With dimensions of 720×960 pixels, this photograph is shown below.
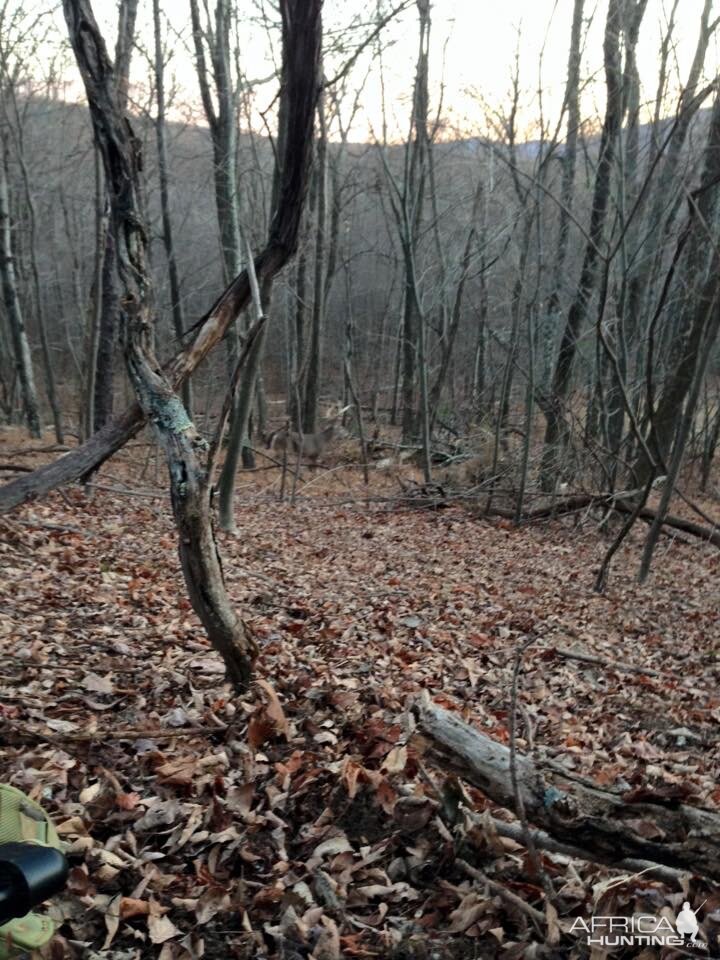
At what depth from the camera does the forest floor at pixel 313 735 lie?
2.36m

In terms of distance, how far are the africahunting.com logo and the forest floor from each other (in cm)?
4

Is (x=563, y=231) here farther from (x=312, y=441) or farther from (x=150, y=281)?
(x=150, y=281)

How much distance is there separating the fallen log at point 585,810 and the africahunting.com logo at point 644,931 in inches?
6.7

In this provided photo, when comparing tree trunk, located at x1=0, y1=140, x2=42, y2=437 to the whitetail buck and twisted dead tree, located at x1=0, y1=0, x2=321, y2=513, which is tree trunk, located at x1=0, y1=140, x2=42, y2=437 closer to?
the whitetail buck

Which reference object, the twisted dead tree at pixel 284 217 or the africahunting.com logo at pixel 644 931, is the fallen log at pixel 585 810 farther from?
the twisted dead tree at pixel 284 217

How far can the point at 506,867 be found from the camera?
2.54 metres

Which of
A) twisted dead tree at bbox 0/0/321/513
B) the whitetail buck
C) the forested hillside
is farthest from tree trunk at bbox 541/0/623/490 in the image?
twisted dead tree at bbox 0/0/321/513

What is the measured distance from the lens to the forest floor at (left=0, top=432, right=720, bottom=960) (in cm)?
236

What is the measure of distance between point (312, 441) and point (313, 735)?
14.6 metres

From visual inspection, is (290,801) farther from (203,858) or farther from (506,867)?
(506,867)

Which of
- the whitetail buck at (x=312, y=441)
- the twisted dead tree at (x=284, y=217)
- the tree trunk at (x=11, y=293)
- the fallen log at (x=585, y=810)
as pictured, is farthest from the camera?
the whitetail buck at (x=312, y=441)

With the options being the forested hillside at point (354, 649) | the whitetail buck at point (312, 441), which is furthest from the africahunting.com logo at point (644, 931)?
the whitetail buck at point (312, 441)

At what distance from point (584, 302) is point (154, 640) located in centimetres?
1005

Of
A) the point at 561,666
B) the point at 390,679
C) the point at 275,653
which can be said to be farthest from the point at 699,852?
the point at 561,666
